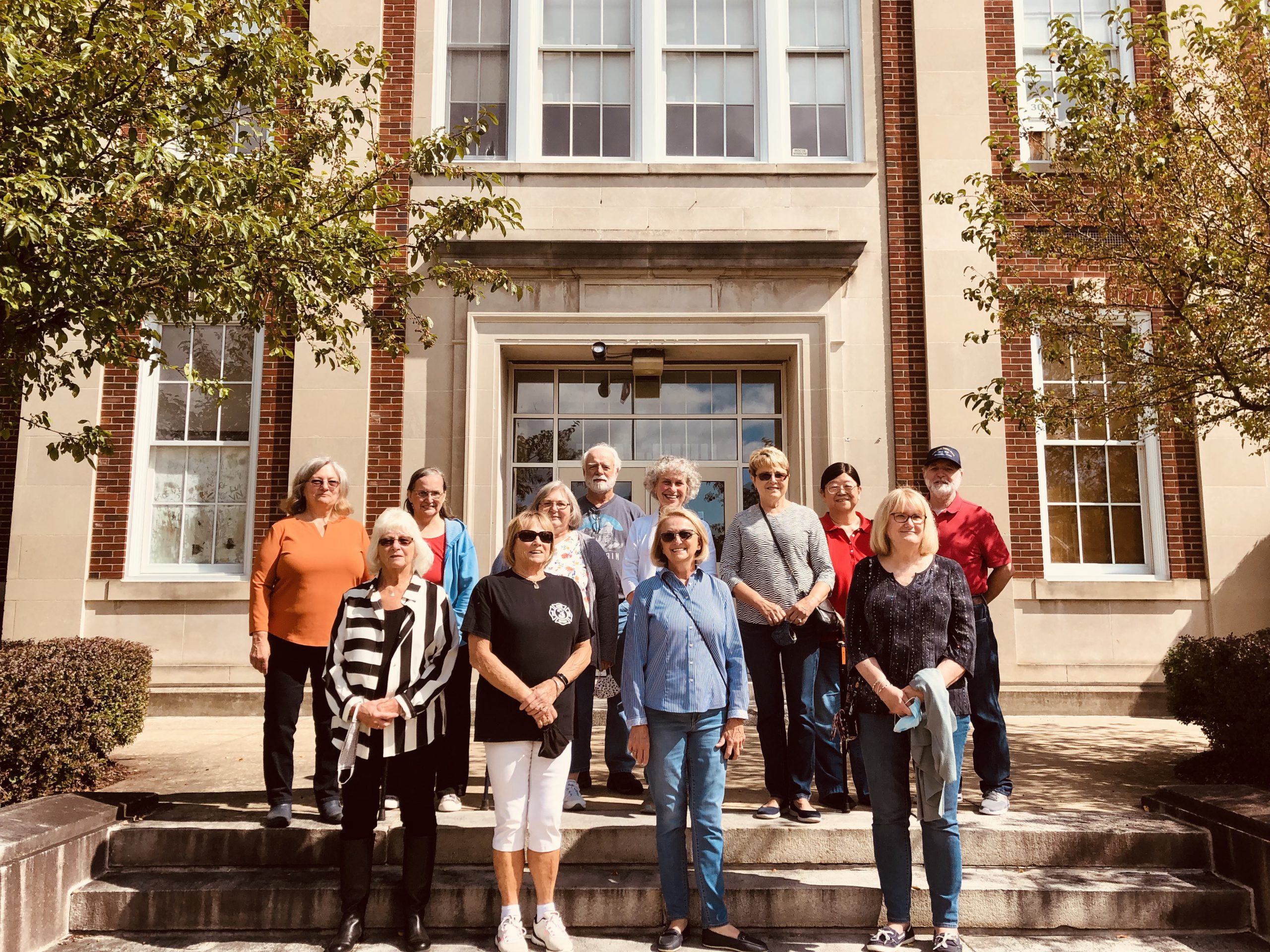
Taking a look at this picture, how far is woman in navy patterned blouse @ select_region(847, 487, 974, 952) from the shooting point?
157 inches

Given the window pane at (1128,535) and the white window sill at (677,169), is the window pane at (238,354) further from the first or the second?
the window pane at (1128,535)

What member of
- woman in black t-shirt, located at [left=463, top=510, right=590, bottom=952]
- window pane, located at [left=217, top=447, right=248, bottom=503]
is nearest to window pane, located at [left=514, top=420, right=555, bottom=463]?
window pane, located at [left=217, top=447, right=248, bottom=503]

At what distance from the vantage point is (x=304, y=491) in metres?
5.19

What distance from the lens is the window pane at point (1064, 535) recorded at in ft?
31.8

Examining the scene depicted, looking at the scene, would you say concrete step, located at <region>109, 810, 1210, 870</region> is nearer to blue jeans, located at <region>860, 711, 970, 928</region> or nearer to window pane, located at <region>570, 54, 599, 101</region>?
blue jeans, located at <region>860, 711, 970, 928</region>

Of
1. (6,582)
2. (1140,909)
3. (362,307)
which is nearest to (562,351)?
(362,307)

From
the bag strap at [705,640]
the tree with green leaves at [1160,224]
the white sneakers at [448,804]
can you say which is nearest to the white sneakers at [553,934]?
the white sneakers at [448,804]

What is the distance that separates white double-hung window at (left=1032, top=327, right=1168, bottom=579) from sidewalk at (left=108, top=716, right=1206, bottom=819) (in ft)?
5.28

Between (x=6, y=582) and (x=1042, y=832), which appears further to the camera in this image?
(x=6, y=582)

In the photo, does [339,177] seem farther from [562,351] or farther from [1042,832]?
[1042,832]

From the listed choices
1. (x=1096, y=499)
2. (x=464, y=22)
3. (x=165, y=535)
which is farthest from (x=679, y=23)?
A: (x=165, y=535)

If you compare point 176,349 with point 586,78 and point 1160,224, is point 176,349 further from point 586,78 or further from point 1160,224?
point 1160,224

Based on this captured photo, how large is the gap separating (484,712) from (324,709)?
4.06 feet

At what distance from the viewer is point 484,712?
413 centimetres
